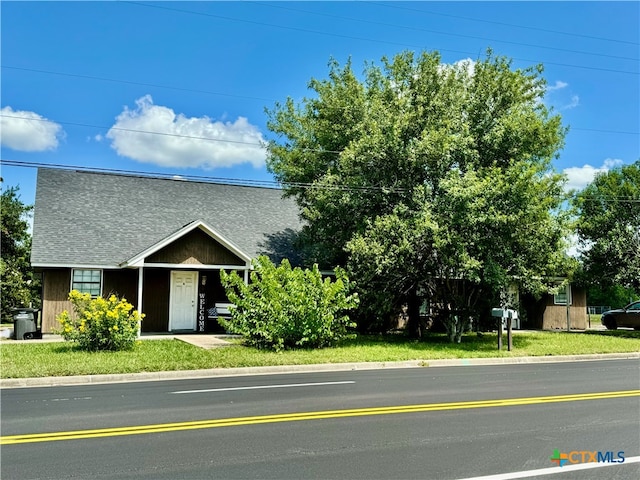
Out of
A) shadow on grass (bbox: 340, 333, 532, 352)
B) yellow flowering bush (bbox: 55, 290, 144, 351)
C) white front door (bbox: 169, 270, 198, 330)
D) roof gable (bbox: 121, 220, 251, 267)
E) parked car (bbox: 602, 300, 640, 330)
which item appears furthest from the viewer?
parked car (bbox: 602, 300, 640, 330)

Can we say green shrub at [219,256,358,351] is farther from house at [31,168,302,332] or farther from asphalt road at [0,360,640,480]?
asphalt road at [0,360,640,480]

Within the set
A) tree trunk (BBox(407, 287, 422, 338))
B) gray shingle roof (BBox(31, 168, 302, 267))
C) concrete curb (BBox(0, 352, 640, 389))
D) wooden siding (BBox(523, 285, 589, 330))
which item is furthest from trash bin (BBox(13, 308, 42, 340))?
wooden siding (BBox(523, 285, 589, 330))

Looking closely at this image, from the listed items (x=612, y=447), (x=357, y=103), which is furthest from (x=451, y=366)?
(x=357, y=103)

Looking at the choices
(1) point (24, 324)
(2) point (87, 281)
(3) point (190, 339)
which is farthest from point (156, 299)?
(1) point (24, 324)

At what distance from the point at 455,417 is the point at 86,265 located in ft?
53.1

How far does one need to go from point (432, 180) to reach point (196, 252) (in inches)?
352

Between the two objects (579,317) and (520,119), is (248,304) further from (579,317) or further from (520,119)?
(579,317)

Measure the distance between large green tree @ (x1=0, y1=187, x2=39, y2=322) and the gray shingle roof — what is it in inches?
Result: 489

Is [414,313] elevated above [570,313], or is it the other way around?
[414,313]

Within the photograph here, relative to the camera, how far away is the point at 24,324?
20.1 metres

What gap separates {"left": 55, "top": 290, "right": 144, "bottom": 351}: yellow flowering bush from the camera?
48.8ft

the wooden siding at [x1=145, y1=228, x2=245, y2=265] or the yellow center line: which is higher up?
the wooden siding at [x1=145, y1=228, x2=245, y2=265]

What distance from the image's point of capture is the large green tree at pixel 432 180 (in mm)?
18188

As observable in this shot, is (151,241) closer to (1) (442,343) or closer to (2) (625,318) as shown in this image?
(1) (442,343)
